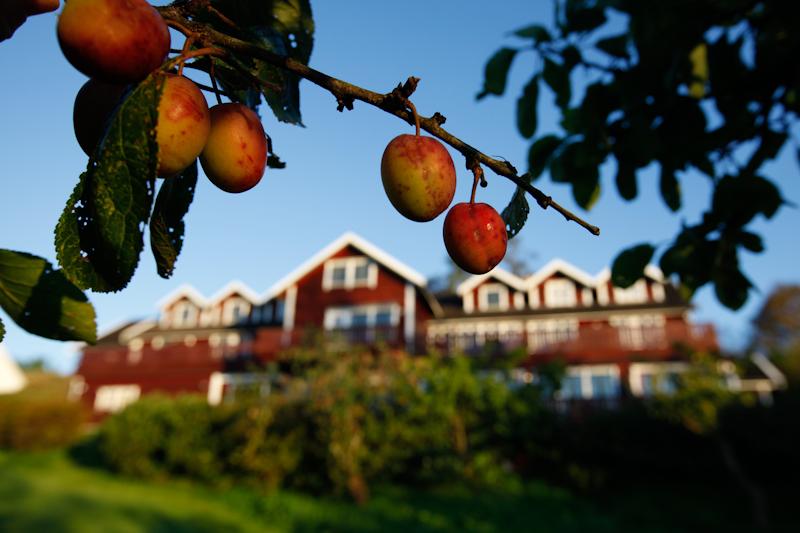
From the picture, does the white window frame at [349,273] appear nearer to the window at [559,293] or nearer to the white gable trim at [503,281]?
the white gable trim at [503,281]

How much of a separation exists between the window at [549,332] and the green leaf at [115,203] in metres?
24.8

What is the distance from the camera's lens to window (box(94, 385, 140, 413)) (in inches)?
1160

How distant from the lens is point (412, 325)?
1026 inches

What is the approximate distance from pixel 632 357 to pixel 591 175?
2304 cm

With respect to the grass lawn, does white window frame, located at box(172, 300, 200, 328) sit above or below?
above

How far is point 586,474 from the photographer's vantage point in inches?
672

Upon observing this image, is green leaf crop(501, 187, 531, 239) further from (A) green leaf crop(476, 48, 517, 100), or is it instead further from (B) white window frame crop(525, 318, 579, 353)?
(B) white window frame crop(525, 318, 579, 353)

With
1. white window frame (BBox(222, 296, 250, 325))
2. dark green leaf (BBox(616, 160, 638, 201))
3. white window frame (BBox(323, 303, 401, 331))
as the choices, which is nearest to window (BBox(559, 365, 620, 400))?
white window frame (BBox(323, 303, 401, 331))

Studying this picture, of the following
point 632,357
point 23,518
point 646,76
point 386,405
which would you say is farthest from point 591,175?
point 632,357

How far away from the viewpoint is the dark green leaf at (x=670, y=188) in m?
3.06

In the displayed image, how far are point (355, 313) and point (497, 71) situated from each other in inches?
975

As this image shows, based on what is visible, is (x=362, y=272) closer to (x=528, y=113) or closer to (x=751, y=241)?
(x=528, y=113)

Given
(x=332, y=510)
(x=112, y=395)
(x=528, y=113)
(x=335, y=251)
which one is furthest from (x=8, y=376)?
(x=528, y=113)

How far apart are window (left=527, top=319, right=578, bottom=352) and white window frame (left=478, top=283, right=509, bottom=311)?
165 cm
